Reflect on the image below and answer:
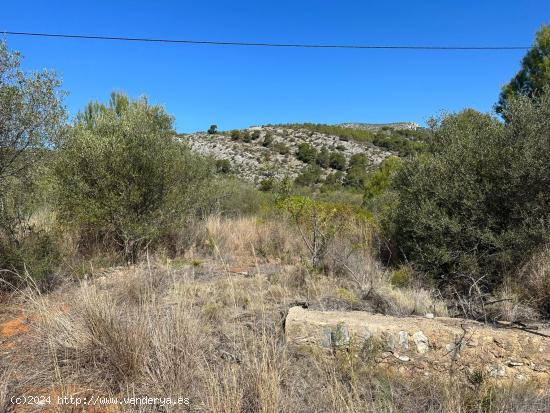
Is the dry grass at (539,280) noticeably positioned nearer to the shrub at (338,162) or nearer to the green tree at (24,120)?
the green tree at (24,120)

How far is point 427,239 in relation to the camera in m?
7.73

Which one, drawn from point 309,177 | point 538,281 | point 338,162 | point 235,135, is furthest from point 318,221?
point 235,135

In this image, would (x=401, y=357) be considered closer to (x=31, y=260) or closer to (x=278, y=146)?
(x=31, y=260)

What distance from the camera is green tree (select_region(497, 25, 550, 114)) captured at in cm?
1683

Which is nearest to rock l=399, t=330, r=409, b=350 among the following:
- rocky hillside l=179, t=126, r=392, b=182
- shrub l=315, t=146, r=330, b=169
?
rocky hillside l=179, t=126, r=392, b=182

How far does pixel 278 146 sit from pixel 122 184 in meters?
38.8

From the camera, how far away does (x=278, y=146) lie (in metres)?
46.0

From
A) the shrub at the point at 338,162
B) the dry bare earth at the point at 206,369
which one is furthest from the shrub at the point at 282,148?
the dry bare earth at the point at 206,369

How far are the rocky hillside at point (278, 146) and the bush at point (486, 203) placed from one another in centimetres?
3109

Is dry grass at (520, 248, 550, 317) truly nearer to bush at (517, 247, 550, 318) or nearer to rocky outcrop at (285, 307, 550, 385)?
bush at (517, 247, 550, 318)

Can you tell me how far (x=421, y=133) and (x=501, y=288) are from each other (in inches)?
190

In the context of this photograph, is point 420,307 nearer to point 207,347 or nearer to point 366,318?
point 366,318

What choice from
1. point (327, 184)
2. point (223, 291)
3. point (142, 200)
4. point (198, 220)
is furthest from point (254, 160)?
point (223, 291)

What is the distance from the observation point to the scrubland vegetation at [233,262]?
318cm
